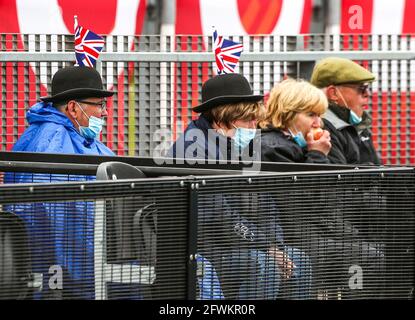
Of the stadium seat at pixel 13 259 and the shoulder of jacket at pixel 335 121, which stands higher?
the shoulder of jacket at pixel 335 121

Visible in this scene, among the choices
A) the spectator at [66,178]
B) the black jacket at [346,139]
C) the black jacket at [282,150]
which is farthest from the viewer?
the black jacket at [346,139]

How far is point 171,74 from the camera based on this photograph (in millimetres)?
8609

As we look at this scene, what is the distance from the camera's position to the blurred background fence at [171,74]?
8.11 metres

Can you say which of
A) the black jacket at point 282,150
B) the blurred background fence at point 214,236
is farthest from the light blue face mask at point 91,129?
the blurred background fence at point 214,236

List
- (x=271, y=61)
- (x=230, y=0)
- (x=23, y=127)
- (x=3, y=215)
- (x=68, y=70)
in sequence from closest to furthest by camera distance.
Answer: (x=3, y=215), (x=68, y=70), (x=23, y=127), (x=271, y=61), (x=230, y=0)

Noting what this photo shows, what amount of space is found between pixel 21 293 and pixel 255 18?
554 centimetres

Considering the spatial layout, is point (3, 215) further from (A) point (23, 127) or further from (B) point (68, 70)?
(A) point (23, 127)

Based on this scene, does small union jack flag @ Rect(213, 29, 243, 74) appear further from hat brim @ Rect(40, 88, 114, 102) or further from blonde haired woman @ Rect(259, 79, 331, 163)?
hat brim @ Rect(40, 88, 114, 102)

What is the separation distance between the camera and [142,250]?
15.3 ft

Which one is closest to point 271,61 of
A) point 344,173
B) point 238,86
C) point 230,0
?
point 230,0
